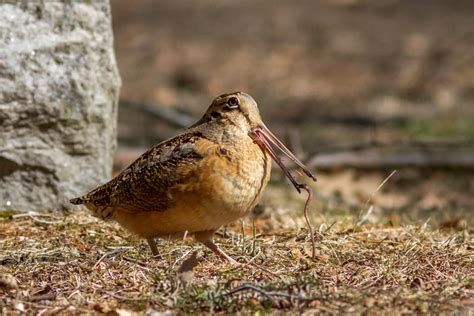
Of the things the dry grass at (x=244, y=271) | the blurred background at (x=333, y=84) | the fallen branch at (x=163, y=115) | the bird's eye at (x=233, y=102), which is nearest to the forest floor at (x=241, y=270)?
the dry grass at (x=244, y=271)

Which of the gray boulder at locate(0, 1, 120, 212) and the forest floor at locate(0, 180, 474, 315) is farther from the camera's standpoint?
the gray boulder at locate(0, 1, 120, 212)

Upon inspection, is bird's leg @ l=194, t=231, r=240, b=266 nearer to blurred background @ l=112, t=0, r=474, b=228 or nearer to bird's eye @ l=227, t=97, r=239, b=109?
bird's eye @ l=227, t=97, r=239, b=109

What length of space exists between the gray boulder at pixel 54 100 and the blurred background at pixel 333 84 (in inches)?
71.2

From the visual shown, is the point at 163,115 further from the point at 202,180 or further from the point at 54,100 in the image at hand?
the point at 202,180

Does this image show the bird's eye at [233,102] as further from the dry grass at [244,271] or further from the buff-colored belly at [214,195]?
the dry grass at [244,271]

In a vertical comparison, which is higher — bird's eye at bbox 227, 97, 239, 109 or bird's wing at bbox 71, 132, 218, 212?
bird's eye at bbox 227, 97, 239, 109

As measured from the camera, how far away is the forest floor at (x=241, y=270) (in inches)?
171

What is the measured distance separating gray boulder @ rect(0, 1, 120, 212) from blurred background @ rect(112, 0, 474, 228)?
181 cm

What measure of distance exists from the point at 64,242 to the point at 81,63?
143cm

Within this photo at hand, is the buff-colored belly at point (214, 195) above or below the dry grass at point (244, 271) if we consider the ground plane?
above

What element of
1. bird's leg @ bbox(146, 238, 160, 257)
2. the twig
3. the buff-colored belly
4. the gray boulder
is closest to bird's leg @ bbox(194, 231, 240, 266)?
the buff-colored belly

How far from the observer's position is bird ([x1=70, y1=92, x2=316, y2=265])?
5.07 metres

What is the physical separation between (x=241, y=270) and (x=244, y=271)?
3 centimetres

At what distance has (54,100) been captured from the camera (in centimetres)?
652
